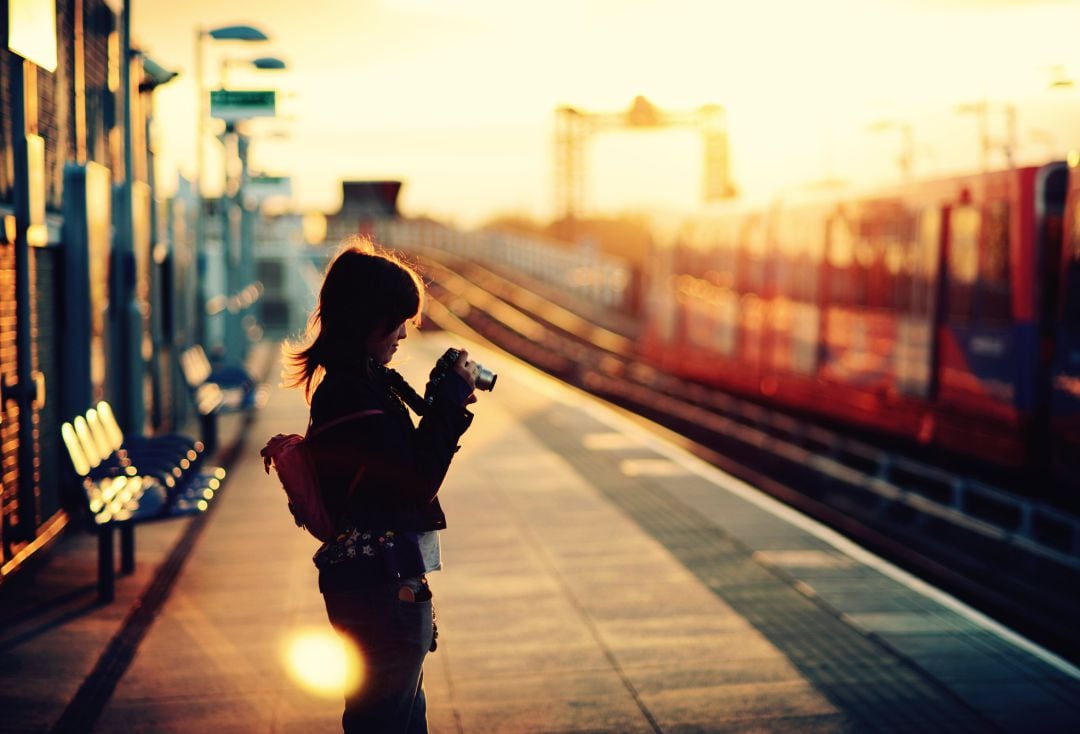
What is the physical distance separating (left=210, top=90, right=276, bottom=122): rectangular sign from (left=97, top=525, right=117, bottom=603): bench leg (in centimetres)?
796

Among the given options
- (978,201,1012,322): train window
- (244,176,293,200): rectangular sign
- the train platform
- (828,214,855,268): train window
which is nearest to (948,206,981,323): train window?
(978,201,1012,322): train window

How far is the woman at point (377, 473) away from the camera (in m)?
3.20

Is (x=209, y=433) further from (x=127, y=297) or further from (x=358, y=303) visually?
(x=358, y=303)

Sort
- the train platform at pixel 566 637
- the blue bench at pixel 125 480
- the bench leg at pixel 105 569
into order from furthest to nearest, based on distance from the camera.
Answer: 1. the bench leg at pixel 105 569
2. the blue bench at pixel 125 480
3. the train platform at pixel 566 637

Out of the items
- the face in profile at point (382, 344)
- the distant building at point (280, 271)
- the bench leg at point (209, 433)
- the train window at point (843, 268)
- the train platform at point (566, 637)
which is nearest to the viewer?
the face in profile at point (382, 344)

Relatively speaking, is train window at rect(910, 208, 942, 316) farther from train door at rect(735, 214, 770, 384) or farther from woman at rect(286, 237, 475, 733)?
woman at rect(286, 237, 475, 733)

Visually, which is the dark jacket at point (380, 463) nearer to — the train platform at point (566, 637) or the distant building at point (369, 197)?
the train platform at point (566, 637)

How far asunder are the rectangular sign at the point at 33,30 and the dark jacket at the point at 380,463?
11.9 ft

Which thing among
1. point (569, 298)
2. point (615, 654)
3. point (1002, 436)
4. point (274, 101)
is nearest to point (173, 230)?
point (274, 101)

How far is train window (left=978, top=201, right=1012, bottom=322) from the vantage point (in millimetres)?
12266

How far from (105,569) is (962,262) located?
9328 mm

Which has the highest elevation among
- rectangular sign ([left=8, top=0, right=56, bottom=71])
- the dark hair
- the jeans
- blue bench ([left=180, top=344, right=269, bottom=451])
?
rectangular sign ([left=8, top=0, right=56, bottom=71])

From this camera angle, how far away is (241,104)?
14031mm

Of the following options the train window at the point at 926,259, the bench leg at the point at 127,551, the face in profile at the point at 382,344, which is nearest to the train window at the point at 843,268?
the train window at the point at 926,259
